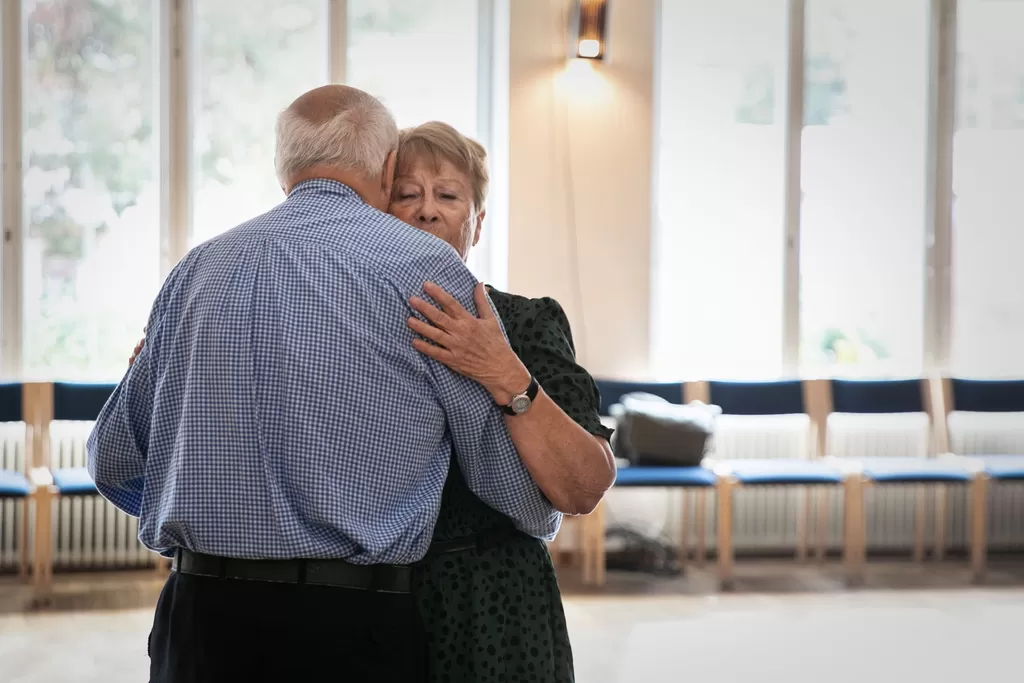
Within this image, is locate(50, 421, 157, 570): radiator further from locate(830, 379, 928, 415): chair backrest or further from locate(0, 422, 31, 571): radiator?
locate(830, 379, 928, 415): chair backrest

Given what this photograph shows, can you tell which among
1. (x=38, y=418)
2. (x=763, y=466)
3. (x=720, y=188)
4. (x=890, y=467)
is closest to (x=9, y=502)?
(x=38, y=418)

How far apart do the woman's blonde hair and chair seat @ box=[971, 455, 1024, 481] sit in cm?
425

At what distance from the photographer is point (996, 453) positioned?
19.9 ft

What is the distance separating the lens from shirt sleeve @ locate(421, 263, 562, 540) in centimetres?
140

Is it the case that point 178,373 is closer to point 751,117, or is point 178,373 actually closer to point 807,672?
point 807,672

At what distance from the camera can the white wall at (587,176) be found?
5539 mm

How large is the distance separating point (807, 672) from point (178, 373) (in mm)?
3072

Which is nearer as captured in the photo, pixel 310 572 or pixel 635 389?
pixel 310 572

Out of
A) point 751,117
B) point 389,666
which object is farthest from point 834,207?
point 389,666

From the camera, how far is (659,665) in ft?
13.1

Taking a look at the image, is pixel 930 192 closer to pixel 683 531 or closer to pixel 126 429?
pixel 683 531

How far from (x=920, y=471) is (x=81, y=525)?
13.0ft

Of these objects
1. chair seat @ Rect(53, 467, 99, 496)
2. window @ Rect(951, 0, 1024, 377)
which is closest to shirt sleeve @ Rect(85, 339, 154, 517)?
chair seat @ Rect(53, 467, 99, 496)

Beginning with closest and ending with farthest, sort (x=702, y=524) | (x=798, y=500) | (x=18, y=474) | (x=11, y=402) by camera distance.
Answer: (x=18, y=474), (x=11, y=402), (x=702, y=524), (x=798, y=500)
